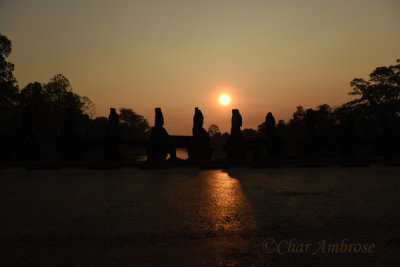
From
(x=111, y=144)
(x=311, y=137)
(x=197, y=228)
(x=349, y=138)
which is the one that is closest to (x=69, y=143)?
(x=111, y=144)

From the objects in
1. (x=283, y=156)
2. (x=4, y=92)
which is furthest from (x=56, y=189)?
(x=4, y=92)

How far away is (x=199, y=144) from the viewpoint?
19.5 metres

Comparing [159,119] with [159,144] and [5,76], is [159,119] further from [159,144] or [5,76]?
[5,76]

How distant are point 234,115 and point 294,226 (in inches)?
685

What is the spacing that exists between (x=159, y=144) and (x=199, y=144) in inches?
117

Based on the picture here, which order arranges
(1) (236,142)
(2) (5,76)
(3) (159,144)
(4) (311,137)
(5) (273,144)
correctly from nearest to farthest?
(3) (159,144)
(1) (236,142)
(5) (273,144)
(4) (311,137)
(2) (5,76)

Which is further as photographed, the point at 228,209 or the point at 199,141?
the point at 199,141

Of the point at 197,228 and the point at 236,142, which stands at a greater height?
the point at 236,142

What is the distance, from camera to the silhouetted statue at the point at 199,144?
63.6 feet

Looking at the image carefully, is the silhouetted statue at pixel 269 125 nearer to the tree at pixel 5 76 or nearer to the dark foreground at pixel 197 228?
the dark foreground at pixel 197 228

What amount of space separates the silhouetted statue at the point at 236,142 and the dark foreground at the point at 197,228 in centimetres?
1301

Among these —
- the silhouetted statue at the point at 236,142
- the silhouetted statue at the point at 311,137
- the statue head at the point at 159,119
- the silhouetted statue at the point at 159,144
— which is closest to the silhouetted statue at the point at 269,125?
the silhouetted statue at the point at 236,142

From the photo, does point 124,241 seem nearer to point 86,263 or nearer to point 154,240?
point 154,240

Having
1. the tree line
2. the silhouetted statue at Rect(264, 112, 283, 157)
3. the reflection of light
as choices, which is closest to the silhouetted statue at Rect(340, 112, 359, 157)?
the tree line
